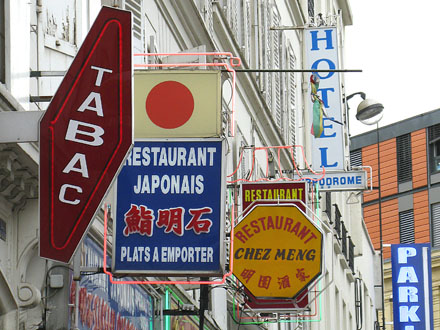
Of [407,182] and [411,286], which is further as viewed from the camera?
[407,182]

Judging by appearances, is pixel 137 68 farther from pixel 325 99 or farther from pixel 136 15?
pixel 325 99

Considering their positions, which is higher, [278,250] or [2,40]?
[2,40]

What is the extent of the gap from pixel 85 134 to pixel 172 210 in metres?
2.65

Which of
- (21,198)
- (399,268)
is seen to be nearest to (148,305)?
(21,198)

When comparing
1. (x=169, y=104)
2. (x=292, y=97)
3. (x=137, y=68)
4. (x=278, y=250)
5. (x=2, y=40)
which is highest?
(x=292, y=97)

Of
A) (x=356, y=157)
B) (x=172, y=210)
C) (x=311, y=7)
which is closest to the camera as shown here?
(x=172, y=210)

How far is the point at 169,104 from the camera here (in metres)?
11.5

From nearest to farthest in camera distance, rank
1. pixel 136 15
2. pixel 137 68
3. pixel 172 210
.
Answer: pixel 172 210, pixel 137 68, pixel 136 15

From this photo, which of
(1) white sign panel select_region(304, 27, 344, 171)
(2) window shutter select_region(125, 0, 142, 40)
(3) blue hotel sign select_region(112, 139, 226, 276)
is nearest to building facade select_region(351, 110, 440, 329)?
(1) white sign panel select_region(304, 27, 344, 171)

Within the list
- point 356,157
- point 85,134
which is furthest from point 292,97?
point 356,157

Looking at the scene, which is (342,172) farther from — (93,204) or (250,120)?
(93,204)

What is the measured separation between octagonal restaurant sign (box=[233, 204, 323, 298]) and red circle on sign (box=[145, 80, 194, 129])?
14.8 ft

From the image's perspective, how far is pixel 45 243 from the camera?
27.5 ft

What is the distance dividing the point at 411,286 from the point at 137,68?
36730 mm
